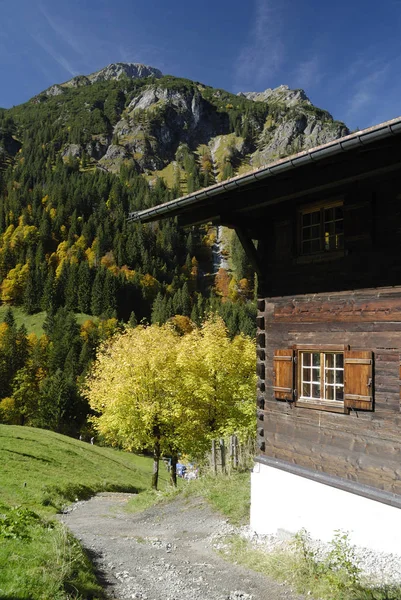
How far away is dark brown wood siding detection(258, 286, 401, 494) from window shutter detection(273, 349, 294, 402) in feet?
0.61

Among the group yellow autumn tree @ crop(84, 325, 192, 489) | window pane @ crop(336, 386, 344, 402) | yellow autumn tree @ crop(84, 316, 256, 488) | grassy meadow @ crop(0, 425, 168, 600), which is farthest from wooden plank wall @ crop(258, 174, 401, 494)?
yellow autumn tree @ crop(84, 325, 192, 489)

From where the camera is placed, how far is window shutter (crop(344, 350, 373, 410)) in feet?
27.8

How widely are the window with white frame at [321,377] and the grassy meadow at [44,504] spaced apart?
561 cm

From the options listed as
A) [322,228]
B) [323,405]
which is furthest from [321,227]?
[323,405]

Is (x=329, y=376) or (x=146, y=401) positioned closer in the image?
(x=329, y=376)

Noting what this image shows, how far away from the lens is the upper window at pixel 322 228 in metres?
9.54

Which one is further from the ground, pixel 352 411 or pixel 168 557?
pixel 352 411

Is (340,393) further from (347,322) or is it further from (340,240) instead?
(340,240)

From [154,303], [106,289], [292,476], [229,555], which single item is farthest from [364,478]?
[154,303]

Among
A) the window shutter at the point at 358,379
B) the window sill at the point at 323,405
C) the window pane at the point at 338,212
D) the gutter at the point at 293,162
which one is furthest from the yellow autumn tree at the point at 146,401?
the window pane at the point at 338,212

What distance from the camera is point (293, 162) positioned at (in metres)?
7.57

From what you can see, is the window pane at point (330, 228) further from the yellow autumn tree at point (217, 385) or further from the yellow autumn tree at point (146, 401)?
the yellow autumn tree at point (217, 385)

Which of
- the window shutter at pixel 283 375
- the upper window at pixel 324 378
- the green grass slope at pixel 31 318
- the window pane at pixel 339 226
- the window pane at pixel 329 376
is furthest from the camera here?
the green grass slope at pixel 31 318

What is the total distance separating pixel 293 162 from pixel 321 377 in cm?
466
